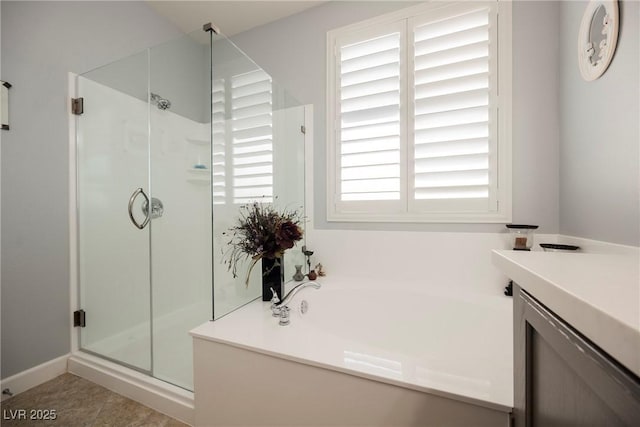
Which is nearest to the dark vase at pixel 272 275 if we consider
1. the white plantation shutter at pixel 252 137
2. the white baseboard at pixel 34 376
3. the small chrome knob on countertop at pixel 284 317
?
the small chrome knob on countertop at pixel 284 317

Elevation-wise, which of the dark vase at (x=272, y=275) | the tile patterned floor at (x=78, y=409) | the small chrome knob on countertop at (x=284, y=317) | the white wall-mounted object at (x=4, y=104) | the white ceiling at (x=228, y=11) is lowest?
the tile patterned floor at (x=78, y=409)

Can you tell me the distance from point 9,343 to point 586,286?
7.72ft

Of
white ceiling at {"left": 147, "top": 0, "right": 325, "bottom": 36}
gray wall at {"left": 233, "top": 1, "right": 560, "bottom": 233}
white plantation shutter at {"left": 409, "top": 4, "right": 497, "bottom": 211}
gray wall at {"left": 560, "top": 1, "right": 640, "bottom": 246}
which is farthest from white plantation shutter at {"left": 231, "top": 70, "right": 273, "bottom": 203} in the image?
gray wall at {"left": 560, "top": 1, "right": 640, "bottom": 246}

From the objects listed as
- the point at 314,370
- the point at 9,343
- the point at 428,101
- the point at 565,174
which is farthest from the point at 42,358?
the point at 565,174

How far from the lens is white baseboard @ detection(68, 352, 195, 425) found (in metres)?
1.29

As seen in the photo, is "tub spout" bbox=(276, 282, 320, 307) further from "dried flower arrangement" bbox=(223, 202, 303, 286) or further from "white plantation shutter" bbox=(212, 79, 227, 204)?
"white plantation shutter" bbox=(212, 79, 227, 204)

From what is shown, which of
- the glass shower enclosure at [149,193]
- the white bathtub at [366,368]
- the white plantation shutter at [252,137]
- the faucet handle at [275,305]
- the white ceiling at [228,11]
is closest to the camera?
the white bathtub at [366,368]

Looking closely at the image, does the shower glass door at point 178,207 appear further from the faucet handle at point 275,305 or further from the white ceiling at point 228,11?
the white ceiling at point 228,11

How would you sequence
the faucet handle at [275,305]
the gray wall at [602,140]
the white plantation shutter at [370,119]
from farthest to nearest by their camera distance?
1. the white plantation shutter at [370,119]
2. the faucet handle at [275,305]
3. the gray wall at [602,140]

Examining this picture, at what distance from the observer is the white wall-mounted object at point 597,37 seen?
1.04m

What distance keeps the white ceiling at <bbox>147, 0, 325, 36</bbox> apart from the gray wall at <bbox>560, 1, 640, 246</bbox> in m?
1.75

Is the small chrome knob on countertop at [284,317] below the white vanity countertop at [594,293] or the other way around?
below

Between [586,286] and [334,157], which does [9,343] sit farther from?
[586,286]

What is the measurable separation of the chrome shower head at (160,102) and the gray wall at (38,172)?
0.53 meters
